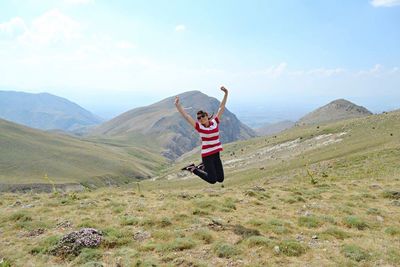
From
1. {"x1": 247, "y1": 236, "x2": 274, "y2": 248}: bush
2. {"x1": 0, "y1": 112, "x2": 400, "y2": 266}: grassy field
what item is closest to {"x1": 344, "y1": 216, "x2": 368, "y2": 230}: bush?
{"x1": 0, "y1": 112, "x2": 400, "y2": 266}: grassy field

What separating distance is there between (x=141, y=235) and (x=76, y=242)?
2.21 m

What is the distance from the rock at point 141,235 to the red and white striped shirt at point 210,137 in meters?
3.76

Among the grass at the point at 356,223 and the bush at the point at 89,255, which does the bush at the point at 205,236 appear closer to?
the bush at the point at 89,255

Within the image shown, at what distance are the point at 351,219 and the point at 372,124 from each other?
2519 inches

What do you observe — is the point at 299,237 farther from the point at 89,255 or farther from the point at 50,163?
the point at 50,163

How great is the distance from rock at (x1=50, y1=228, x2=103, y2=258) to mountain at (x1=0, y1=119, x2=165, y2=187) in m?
104

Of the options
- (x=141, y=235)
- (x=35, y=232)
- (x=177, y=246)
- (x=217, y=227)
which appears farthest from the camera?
(x=35, y=232)

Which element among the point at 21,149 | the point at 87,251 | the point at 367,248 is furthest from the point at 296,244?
the point at 21,149

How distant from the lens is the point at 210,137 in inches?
566

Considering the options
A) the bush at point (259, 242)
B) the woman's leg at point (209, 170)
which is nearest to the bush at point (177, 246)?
the bush at point (259, 242)

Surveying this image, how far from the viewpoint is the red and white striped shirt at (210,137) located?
561 inches

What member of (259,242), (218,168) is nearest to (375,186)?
(218,168)

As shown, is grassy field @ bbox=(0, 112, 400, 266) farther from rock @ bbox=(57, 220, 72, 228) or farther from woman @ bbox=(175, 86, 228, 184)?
woman @ bbox=(175, 86, 228, 184)

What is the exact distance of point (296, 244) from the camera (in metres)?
11.8
